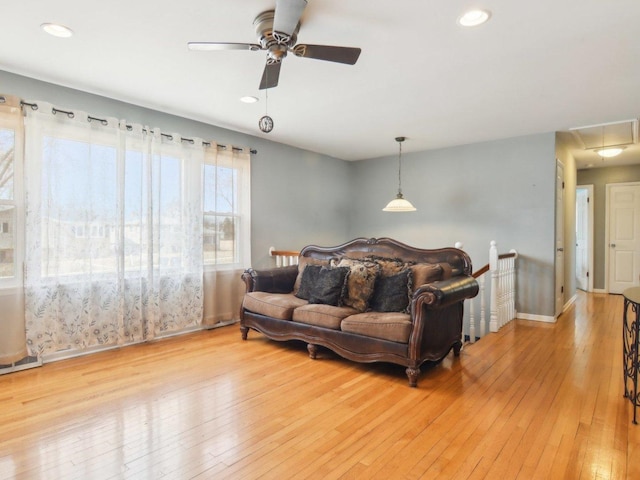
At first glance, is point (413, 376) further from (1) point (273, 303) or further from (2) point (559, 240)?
(2) point (559, 240)

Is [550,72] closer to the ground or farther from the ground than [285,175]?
farther from the ground

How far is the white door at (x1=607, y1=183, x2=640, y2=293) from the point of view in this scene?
6.92 meters

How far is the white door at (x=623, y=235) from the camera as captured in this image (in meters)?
6.92


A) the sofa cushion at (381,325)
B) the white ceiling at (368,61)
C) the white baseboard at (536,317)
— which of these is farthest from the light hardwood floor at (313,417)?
the white ceiling at (368,61)

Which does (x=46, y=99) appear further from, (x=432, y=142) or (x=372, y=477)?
(x=432, y=142)

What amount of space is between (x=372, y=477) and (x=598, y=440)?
1.35 m

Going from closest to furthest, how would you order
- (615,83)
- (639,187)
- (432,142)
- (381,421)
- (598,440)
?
(598,440) → (381,421) → (615,83) → (432,142) → (639,187)

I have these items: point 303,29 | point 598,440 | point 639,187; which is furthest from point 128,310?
point 639,187

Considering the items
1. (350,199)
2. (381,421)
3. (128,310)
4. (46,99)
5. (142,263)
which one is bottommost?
(381,421)

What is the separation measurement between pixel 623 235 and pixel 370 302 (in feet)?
21.0

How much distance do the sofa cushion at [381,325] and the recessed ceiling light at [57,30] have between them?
9.79ft

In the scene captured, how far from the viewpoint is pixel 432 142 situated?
5.46 metres

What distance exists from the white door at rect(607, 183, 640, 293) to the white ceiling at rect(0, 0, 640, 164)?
3709mm

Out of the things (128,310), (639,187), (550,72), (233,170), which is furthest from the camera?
(639,187)
